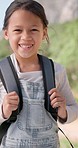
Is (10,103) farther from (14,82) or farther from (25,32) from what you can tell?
(25,32)

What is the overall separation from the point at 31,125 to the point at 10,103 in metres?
0.11

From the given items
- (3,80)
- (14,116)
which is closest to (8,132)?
(14,116)

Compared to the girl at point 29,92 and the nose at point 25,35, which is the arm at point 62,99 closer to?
the girl at point 29,92

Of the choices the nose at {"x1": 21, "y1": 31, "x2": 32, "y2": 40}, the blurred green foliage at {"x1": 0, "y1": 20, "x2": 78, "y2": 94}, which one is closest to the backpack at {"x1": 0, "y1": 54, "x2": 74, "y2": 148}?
the nose at {"x1": 21, "y1": 31, "x2": 32, "y2": 40}

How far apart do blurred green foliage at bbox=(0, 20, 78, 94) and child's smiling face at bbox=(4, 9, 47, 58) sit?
10.4ft

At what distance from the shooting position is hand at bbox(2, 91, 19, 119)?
1281 millimetres

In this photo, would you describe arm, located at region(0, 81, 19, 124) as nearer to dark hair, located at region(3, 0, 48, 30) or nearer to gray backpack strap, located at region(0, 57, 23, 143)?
gray backpack strap, located at region(0, 57, 23, 143)

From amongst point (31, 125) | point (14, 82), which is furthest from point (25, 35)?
point (31, 125)

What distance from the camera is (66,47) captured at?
15.9 feet

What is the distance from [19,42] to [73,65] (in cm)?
335

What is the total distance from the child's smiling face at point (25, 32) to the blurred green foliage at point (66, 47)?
10.4ft

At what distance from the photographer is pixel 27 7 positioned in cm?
139

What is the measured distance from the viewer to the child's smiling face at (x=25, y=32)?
1.36 metres

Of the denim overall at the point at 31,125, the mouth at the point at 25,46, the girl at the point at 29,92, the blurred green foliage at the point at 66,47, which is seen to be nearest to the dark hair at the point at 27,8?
the girl at the point at 29,92
